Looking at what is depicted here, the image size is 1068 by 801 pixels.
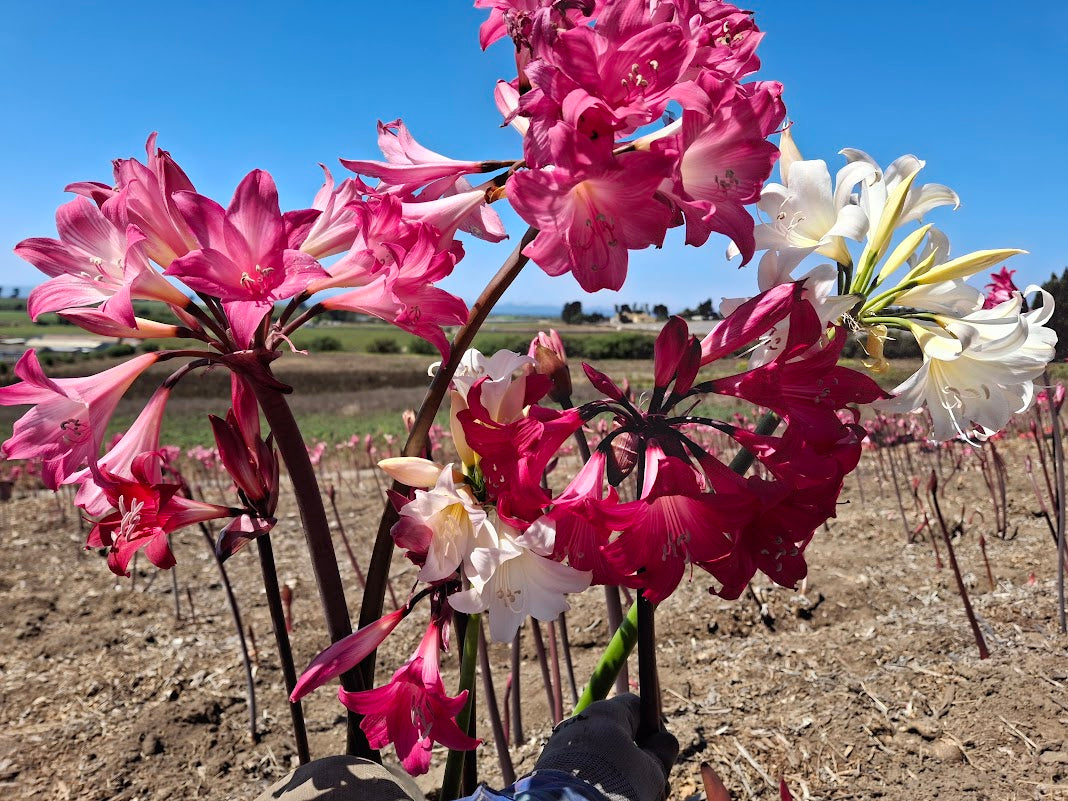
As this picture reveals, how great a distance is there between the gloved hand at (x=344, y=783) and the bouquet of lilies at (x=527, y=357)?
0.25ft

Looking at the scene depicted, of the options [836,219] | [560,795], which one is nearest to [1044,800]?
[560,795]

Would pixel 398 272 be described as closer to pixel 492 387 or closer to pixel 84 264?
pixel 492 387

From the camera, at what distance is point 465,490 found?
85cm

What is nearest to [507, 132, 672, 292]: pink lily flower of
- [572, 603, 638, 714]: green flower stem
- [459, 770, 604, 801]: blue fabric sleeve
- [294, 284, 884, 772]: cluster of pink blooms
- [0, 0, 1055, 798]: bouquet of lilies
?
[0, 0, 1055, 798]: bouquet of lilies

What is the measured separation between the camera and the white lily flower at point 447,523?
78 centimetres

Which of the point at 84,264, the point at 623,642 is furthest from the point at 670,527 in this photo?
the point at 84,264

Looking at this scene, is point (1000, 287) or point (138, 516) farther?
point (1000, 287)

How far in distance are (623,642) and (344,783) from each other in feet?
1.30

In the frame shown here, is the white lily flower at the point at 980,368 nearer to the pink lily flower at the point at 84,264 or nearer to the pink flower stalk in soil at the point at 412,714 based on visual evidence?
the pink flower stalk in soil at the point at 412,714

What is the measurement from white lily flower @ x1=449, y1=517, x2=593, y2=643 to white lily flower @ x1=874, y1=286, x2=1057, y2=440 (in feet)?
1.49

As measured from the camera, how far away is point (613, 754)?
0.97 meters

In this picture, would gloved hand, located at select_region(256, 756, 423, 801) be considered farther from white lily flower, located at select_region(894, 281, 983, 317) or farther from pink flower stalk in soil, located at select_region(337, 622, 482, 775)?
white lily flower, located at select_region(894, 281, 983, 317)

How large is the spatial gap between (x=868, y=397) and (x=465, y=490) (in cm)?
47

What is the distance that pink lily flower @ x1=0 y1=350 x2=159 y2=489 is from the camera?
83cm
